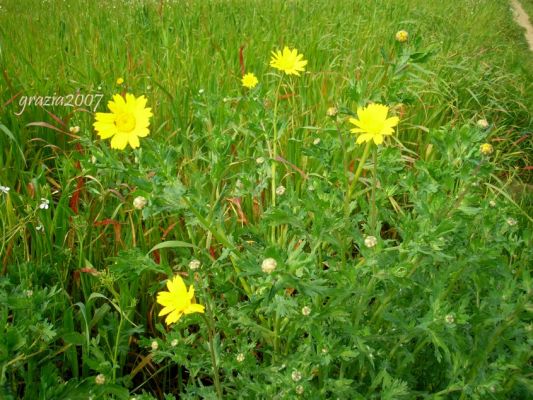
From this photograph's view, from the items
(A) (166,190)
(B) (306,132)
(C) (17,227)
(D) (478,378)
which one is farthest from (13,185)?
(D) (478,378)

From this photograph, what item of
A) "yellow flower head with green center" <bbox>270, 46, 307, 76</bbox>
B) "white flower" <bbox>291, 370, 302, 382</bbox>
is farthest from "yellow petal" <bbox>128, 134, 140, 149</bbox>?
"yellow flower head with green center" <bbox>270, 46, 307, 76</bbox>

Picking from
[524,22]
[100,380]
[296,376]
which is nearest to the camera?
[296,376]

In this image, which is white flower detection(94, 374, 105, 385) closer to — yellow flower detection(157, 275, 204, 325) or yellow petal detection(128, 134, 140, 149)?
yellow flower detection(157, 275, 204, 325)

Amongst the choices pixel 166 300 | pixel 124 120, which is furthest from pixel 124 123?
pixel 166 300

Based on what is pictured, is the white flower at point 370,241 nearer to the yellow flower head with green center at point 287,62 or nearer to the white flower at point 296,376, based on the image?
the white flower at point 296,376

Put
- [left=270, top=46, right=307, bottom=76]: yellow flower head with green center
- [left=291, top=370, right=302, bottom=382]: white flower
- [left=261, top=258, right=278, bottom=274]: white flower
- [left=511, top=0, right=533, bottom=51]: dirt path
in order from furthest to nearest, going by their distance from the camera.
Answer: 1. [left=511, top=0, right=533, bottom=51]: dirt path
2. [left=270, top=46, right=307, bottom=76]: yellow flower head with green center
3. [left=291, top=370, right=302, bottom=382]: white flower
4. [left=261, top=258, right=278, bottom=274]: white flower

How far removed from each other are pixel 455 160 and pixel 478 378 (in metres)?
0.45

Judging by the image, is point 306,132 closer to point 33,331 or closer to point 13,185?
point 13,185

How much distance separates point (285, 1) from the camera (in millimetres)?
4770

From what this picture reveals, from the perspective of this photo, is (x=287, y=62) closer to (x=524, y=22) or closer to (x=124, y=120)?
(x=124, y=120)

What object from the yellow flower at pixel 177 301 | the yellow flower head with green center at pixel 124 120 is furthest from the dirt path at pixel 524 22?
the yellow flower at pixel 177 301

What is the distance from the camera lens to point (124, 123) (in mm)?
1006

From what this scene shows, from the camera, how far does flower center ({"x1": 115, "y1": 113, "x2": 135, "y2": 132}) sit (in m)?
1.00

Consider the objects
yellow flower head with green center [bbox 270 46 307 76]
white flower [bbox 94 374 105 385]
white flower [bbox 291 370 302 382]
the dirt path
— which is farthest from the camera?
the dirt path
